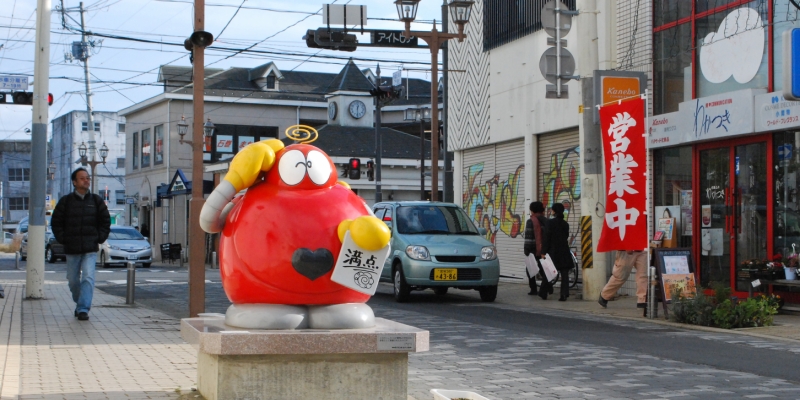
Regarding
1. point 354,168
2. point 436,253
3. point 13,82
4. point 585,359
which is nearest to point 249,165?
point 585,359

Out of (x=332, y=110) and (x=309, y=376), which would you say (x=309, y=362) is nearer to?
(x=309, y=376)

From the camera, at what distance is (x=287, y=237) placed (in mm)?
6090

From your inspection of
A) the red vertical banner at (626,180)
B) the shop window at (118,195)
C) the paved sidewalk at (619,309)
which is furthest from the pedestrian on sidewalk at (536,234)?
the shop window at (118,195)

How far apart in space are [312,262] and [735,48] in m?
11.5

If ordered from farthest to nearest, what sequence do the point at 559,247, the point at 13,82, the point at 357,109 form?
the point at 357,109
the point at 13,82
the point at 559,247

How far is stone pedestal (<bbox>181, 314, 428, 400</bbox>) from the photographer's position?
5.89 meters

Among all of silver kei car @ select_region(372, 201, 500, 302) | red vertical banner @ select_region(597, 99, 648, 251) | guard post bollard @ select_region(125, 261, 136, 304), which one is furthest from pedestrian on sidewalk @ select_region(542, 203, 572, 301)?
guard post bollard @ select_region(125, 261, 136, 304)

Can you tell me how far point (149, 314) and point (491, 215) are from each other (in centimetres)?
1277

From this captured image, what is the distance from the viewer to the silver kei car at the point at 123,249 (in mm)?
34094

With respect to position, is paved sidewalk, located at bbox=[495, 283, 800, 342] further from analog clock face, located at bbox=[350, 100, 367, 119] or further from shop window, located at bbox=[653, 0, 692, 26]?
analog clock face, located at bbox=[350, 100, 367, 119]

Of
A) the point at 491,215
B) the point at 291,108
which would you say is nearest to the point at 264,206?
the point at 491,215

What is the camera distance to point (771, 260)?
1426cm

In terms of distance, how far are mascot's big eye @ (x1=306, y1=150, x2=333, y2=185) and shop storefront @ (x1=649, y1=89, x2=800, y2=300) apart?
31.6ft

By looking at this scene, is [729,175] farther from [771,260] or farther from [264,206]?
[264,206]
